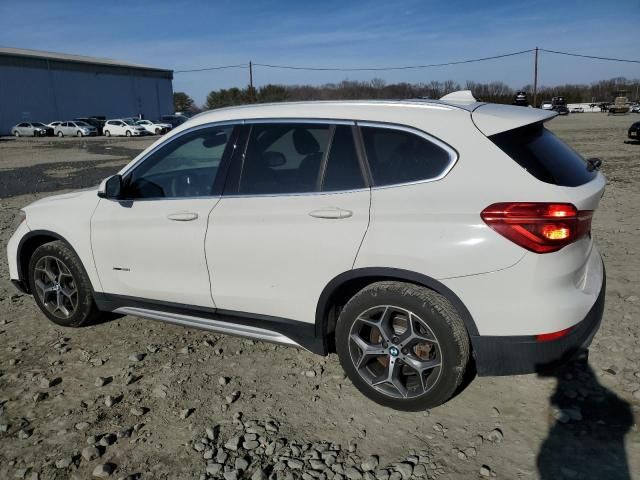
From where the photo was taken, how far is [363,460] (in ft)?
8.64

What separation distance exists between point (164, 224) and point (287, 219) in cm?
98

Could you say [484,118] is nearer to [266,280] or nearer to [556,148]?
[556,148]

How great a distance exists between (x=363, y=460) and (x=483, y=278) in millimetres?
1111

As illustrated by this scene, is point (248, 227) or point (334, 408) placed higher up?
point (248, 227)

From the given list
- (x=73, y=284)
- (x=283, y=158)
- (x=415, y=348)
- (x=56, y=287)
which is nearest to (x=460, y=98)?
(x=283, y=158)

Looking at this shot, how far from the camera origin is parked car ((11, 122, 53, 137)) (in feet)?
143

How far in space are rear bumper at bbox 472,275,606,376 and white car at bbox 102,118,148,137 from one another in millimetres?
40617

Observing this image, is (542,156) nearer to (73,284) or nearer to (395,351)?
(395,351)

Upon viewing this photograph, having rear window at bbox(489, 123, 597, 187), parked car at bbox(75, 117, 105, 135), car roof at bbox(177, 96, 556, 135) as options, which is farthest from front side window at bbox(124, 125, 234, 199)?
parked car at bbox(75, 117, 105, 135)

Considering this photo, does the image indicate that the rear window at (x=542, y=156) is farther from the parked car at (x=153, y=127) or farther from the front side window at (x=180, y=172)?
the parked car at (x=153, y=127)

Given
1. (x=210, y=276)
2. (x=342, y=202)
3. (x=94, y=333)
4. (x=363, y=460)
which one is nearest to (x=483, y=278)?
(x=342, y=202)

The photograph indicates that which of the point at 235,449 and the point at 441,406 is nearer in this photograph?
the point at 235,449

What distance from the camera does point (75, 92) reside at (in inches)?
2223

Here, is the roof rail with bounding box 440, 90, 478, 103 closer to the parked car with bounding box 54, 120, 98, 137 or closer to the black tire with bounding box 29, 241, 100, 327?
the black tire with bounding box 29, 241, 100, 327
